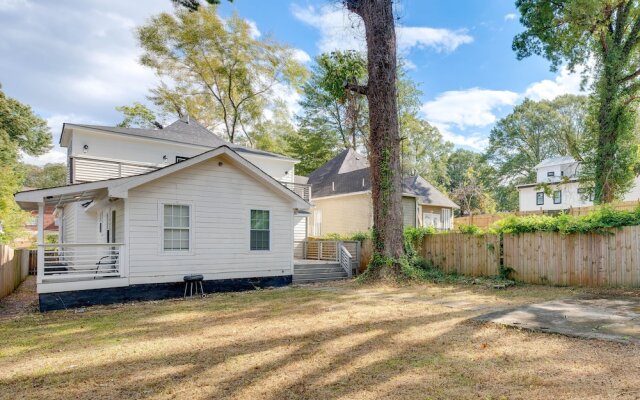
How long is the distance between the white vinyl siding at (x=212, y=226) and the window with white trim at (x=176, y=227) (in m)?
0.14

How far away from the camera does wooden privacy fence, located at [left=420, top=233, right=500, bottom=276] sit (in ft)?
38.9

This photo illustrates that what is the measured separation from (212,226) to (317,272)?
4.79 m

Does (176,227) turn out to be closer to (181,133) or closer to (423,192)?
(181,133)

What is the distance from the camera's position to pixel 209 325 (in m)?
6.10

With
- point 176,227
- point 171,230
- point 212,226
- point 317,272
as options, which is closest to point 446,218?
point 317,272

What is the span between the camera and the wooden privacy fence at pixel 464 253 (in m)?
11.9

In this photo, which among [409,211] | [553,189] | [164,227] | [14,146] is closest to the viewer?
[164,227]

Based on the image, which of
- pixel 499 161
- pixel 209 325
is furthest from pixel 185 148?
pixel 499 161

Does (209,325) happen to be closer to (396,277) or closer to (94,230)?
(396,277)

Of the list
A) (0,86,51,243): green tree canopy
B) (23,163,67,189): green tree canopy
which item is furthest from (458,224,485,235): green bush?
(23,163,67,189): green tree canopy

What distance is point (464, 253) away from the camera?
12.6 metres

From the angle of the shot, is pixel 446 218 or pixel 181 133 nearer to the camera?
pixel 181 133

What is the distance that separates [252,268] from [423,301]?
5449 millimetres

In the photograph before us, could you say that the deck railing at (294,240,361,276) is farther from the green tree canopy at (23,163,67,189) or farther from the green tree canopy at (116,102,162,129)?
the green tree canopy at (23,163,67,189)
